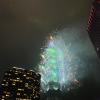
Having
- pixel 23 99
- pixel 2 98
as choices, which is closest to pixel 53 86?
pixel 23 99

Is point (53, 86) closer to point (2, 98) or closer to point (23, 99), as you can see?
point (23, 99)
